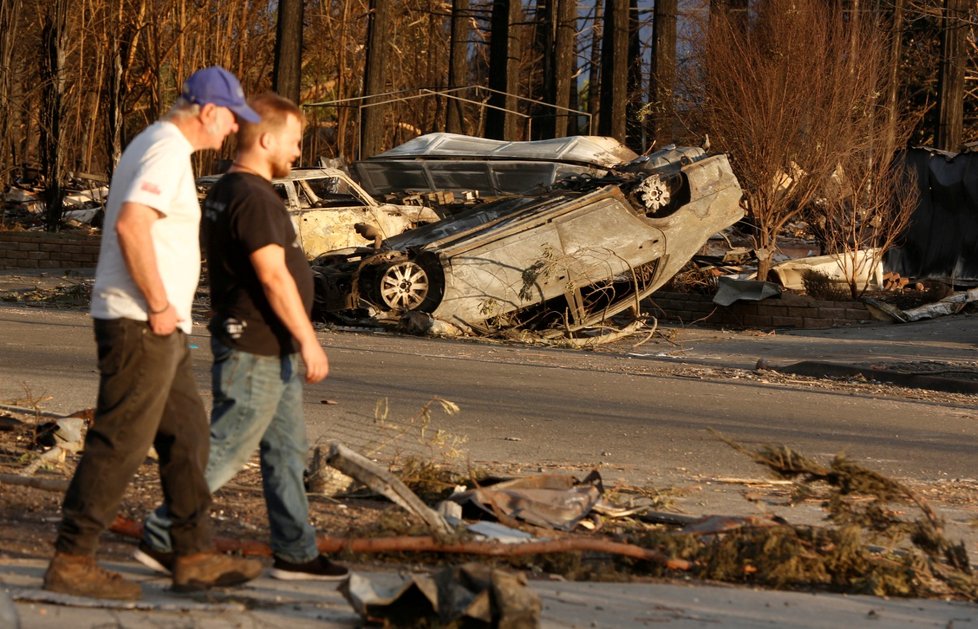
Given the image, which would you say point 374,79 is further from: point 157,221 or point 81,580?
point 81,580

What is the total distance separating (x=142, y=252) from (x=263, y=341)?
57cm

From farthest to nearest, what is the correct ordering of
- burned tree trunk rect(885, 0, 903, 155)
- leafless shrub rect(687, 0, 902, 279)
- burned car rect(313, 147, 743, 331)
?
burned tree trunk rect(885, 0, 903, 155)
leafless shrub rect(687, 0, 902, 279)
burned car rect(313, 147, 743, 331)

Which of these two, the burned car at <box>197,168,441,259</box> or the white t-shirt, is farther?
the burned car at <box>197,168,441,259</box>

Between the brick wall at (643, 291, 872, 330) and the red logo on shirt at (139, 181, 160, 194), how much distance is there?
14.7 meters

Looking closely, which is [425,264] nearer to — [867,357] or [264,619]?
[867,357]

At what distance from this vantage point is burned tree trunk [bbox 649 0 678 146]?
88.7ft

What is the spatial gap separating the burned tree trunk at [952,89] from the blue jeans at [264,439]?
88.0ft

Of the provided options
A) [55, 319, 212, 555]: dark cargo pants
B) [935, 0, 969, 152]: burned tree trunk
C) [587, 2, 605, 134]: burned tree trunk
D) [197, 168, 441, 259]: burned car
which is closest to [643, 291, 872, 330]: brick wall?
[197, 168, 441, 259]: burned car

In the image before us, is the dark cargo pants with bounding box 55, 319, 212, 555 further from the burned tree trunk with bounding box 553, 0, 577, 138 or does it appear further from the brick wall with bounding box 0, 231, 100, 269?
the burned tree trunk with bounding box 553, 0, 577, 138

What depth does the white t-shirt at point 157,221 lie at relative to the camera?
3980 millimetres

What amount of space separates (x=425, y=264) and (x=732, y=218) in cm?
391

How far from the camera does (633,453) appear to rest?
793 cm

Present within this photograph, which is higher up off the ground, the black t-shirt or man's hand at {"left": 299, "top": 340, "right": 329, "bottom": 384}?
the black t-shirt

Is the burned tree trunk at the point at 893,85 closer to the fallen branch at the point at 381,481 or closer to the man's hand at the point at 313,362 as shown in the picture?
the fallen branch at the point at 381,481
